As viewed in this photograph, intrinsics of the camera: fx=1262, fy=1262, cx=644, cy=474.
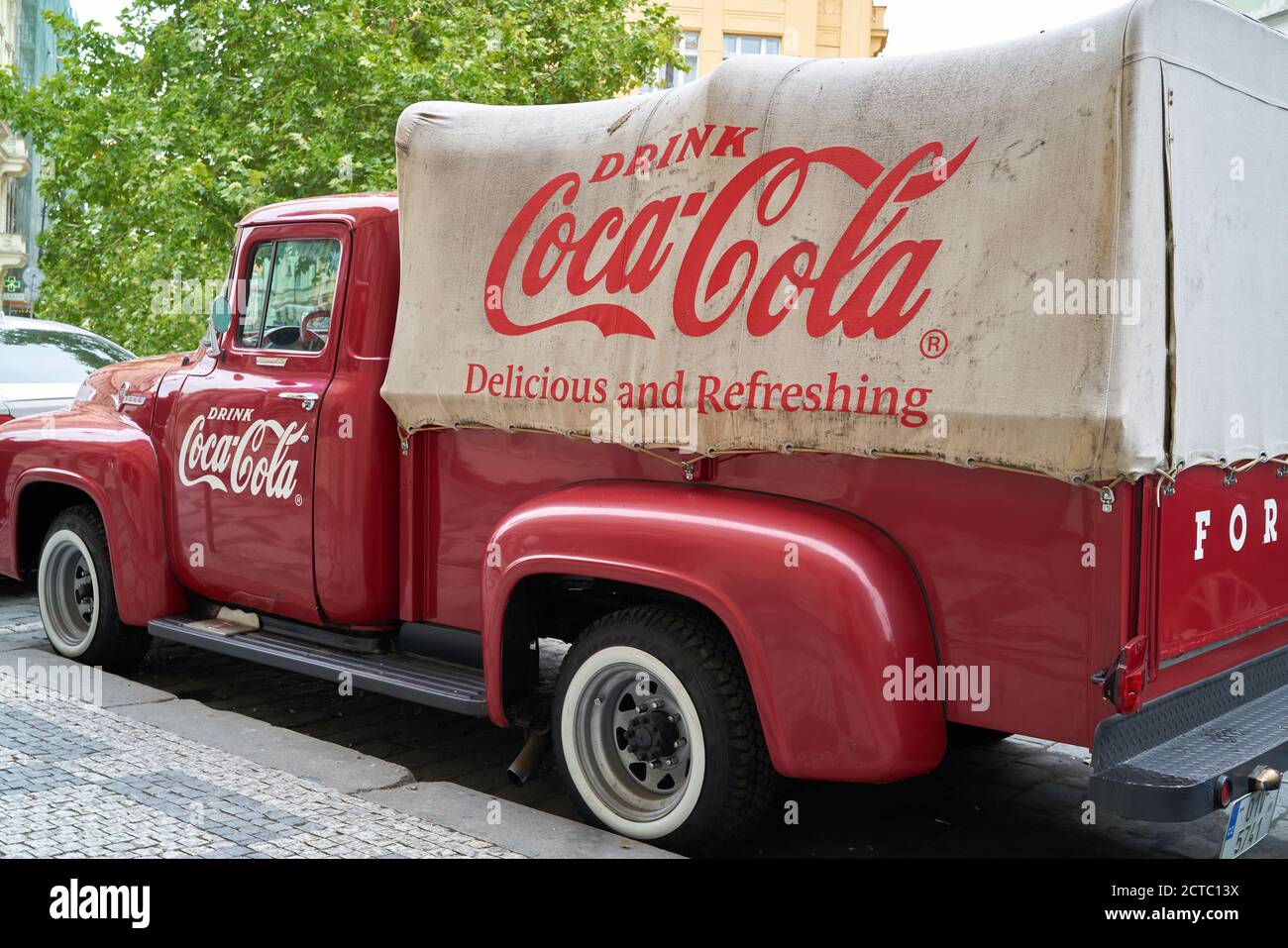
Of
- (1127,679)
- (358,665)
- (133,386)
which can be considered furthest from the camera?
(133,386)

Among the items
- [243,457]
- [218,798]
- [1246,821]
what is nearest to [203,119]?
[243,457]

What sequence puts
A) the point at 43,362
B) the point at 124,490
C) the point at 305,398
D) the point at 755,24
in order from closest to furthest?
the point at 305,398 → the point at 124,490 → the point at 43,362 → the point at 755,24

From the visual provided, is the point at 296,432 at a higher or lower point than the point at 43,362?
lower

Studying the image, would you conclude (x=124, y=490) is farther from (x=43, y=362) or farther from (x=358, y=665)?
(x=43, y=362)

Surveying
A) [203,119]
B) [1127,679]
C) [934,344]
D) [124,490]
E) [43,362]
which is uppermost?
[203,119]

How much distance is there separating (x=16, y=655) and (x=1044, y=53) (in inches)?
232

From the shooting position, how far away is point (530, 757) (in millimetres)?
4582

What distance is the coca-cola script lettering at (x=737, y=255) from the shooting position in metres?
3.75

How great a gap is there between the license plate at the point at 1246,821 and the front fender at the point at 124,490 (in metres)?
4.71

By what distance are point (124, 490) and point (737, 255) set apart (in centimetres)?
351

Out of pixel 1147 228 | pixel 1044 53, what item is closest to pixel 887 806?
pixel 1147 228

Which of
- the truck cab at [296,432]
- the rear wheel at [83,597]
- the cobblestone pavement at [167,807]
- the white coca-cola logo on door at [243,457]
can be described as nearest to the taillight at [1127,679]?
the cobblestone pavement at [167,807]

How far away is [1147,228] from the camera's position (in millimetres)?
3369
